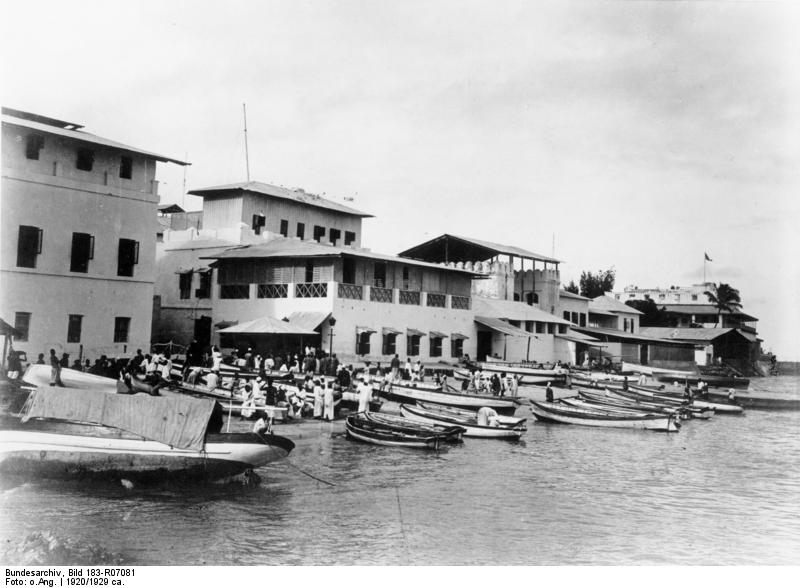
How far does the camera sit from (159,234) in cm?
5150

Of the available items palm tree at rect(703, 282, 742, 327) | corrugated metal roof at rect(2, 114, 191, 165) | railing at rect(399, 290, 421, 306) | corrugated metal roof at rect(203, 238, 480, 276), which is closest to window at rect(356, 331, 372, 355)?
railing at rect(399, 290, 421, 306)

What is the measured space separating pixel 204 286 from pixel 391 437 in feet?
84.5

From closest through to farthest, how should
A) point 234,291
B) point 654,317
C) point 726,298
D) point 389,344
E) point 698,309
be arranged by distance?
point 389,344 < point 234,291 < point 726,298 < point 698,309 < point 654,317

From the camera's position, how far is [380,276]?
43.0 metres

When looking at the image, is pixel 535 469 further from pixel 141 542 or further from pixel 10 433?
pixel 10 433

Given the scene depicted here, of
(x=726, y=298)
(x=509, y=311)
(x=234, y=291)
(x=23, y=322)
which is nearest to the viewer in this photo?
(x=23, y=322)

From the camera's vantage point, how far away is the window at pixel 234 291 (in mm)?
43103

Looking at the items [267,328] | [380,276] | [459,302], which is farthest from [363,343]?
[459,302]

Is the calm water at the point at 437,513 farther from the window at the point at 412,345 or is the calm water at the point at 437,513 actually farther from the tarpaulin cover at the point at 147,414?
the window at the point at 412,345

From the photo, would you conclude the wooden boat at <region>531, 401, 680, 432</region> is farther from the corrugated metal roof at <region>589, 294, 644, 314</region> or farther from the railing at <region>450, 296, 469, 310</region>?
the corrugated metal roof at <region>589, 294, 644, 314</region>

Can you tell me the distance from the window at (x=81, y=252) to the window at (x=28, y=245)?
5.19 feet

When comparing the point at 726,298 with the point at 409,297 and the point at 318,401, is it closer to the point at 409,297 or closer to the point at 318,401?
the point at 409,297

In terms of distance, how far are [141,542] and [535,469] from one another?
39.5ft
